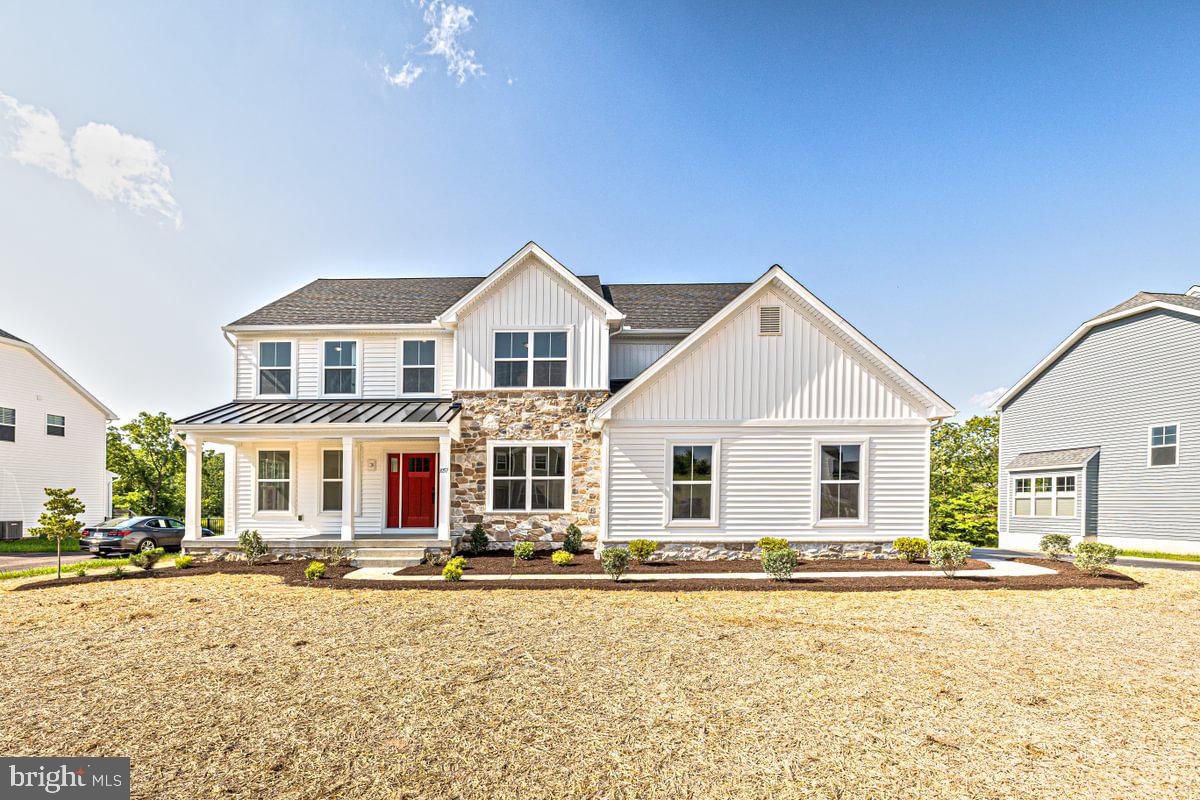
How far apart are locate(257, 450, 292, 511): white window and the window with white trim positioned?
1125cm

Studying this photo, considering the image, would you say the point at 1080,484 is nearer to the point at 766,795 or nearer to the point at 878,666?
the point at 878,666

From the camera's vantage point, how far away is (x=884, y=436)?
43.1 feet

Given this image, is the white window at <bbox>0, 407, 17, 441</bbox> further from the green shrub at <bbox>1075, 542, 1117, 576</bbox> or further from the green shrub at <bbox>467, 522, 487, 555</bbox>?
the green shrub at <bbox>1075, 542, 1117, 576</bbox>

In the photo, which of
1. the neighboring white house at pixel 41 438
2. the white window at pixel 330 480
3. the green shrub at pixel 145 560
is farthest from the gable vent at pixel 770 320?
the neighboring white house at pixel 41 438

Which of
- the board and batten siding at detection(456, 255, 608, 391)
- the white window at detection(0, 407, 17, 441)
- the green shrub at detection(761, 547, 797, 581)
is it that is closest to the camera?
the green shrub at detection(761, 547, 797, 581)

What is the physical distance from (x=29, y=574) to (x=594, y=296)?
50.2ft

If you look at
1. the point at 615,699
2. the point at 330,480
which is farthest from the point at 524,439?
the point at 615,699

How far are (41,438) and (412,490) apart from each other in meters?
20.3

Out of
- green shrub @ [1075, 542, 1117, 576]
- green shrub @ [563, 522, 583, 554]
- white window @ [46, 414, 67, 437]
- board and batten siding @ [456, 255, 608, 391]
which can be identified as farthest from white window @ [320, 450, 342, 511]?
green shrub @ [1075, 542, 1117, 576]

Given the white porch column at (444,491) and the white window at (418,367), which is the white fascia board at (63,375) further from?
the white porch column at (444,491)

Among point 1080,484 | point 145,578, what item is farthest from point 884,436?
point 145,578

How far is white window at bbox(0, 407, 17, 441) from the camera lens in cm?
2148

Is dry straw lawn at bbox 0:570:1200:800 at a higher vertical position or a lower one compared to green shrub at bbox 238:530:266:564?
higher

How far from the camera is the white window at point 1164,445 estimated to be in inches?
656
